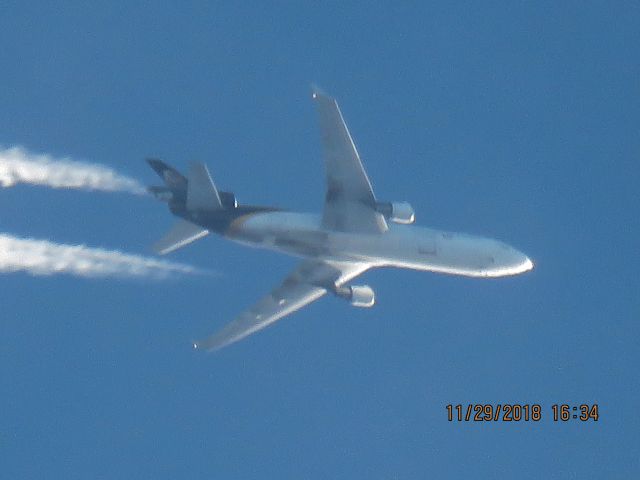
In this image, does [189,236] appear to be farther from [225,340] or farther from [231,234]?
[225,340]

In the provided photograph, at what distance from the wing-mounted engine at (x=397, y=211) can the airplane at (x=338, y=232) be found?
0.05 m

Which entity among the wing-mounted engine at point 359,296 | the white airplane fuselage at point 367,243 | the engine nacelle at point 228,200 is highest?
the engine nacelle at point 228,200

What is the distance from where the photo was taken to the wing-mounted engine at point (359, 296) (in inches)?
2990

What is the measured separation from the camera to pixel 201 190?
73625mm

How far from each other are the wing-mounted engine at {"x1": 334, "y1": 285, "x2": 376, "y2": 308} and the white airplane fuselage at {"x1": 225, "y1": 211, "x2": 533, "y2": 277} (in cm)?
151

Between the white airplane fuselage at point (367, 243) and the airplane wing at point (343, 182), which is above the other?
the airplane wing at point (343, 182)

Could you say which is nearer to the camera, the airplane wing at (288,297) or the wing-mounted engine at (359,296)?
the wing-mounted engine at (359,296)

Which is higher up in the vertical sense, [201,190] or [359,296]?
[201,190]

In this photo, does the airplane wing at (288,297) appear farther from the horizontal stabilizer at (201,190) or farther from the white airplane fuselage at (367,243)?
the horizontal stabilizer at (201,190)

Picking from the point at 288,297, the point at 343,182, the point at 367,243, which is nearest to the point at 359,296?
the point at 367,243

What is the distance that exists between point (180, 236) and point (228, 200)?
3253 millimetres

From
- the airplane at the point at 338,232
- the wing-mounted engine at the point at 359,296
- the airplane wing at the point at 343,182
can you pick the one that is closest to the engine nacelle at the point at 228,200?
the airplane at the point at 338,232

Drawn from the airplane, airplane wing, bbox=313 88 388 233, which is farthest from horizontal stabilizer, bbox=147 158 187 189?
airplane wing, bbox=313 88 388 233

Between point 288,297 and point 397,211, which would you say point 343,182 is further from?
point 288,297
